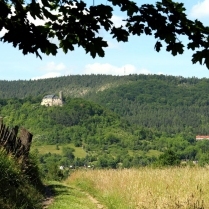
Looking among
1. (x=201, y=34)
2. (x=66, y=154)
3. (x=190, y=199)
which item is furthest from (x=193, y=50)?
(x=66, y=154)

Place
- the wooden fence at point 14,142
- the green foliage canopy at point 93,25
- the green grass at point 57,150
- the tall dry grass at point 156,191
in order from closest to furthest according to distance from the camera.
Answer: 1. the green foliage canopy at point 93,25
2. the tall dry grass at point 156,191
3. the wooden fence at point 14,142
4. the green grass at point 57,150

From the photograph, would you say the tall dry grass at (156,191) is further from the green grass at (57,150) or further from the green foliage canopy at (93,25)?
the green grass at (57,150)

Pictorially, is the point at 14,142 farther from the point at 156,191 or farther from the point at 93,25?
the point at 93,25

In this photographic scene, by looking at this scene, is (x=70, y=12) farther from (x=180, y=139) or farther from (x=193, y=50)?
(x=180, y=139)

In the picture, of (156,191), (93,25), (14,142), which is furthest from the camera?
(14,142)

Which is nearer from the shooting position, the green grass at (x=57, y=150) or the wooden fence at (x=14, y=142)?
the wooden fence at (x=14, y=142)

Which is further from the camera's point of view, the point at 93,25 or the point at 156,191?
the point at 156,191

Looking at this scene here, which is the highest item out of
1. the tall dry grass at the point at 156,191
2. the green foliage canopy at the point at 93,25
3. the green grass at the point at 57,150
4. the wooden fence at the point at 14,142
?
the green foliage canopy at the point at 93,25

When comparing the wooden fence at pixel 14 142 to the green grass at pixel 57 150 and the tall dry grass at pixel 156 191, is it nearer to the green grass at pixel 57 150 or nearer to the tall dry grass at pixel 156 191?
the tall dry grass at pixel 156 191

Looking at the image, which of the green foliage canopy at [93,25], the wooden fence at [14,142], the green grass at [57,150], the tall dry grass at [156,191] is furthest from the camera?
the green grass at [57,150]

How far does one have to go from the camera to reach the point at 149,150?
600 ft

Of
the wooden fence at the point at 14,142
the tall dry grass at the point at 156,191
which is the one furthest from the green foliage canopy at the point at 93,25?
the wooden fence at the point at 14,142

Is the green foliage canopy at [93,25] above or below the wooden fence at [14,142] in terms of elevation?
above

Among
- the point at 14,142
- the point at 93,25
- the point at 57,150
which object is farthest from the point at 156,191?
the point at 57,150
